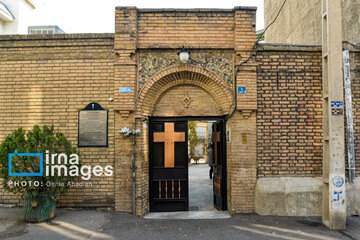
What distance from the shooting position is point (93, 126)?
6.27 meters

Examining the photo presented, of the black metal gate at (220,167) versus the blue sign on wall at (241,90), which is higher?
the blue sign on wall at (241,90)

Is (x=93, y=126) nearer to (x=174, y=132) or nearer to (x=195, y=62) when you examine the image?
(x=174, y=132)

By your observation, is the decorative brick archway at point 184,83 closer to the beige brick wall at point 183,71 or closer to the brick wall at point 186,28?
the beige brick wall at point 183,71

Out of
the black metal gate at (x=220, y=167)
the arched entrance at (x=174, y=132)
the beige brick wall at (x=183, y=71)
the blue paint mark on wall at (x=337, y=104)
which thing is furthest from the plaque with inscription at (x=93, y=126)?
the blue paint mark on wall at (x=337, y=104)

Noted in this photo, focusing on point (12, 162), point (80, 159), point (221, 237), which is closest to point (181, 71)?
point (80, 159)

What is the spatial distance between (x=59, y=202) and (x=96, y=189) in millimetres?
952

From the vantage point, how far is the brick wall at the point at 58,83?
247 inches

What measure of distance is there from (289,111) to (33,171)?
5843mm

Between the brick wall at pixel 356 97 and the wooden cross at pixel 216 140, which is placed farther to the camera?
the wooden cross at pixel 216 140

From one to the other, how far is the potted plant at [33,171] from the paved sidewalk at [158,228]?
368mm

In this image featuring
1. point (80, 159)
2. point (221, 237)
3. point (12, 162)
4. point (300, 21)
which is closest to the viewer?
point (221, 237)

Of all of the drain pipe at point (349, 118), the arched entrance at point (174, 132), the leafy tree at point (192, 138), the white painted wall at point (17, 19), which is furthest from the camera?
the leafy tree at point (192, 138)

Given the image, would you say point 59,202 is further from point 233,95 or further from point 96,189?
point 233,95

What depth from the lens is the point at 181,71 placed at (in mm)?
6246
